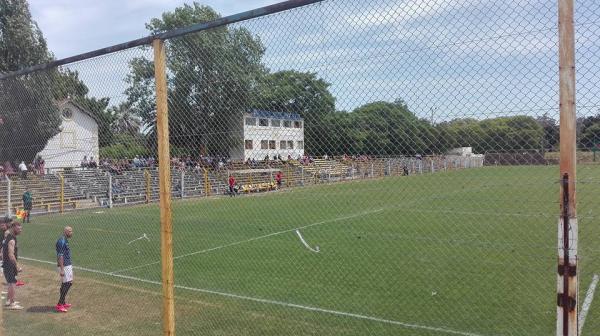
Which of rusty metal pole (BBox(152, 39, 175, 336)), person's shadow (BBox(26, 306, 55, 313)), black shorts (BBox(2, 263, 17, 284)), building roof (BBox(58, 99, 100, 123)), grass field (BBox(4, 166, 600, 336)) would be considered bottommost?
person's shadow (BBox(26, 306, 55, 313))

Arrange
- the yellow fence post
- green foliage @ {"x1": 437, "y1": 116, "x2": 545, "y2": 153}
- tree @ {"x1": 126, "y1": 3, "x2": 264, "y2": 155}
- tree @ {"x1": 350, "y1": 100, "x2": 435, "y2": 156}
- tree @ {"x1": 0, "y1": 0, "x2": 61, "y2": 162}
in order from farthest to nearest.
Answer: the yellow fence post
tree @ {"x1": 0, "y1": 0, "x2": 61, "y2": 162}
tree @ {"x1": 126, "y1": 3, "x2": 264, "y2": 155}
tree @ {"x1": 350, "y1": 100, "x2": 435, "y2": 156}
green foliage @ {"x1": 437, "y1": 116, "x2": 545, "y2": 153}

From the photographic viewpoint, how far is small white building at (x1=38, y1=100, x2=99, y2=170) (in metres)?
6.32

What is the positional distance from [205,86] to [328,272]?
620 cm

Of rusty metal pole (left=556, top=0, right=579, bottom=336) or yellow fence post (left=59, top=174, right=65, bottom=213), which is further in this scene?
yellow fence post (left=59, top=174, right=65, bottom=213)

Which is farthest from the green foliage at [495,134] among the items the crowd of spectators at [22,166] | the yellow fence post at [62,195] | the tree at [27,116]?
the yellow fence post at [62,195]

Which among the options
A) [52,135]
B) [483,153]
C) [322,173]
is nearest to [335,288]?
[322,173]

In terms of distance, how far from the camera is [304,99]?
446 centimetres

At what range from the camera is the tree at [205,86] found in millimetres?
4844

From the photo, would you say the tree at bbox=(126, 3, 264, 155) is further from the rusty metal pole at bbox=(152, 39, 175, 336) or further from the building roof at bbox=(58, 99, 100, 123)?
the building roof at bbox=(58, 99, 100, 123)

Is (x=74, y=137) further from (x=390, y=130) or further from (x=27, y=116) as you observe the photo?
(x=390, y=130)

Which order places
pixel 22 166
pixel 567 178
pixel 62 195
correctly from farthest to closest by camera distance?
pixel 62 195
pixel 22 166
pixel 567 178

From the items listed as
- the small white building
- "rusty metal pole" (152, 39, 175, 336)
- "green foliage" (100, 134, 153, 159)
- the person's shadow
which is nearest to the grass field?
the person's shadow

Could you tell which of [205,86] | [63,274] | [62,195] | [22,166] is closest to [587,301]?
[205,86]

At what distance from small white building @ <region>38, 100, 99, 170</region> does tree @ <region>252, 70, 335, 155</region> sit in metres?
2.73
